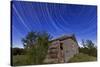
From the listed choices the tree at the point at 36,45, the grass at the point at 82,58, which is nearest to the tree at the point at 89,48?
the grass at the point at 82,58

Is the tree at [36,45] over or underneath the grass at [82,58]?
over

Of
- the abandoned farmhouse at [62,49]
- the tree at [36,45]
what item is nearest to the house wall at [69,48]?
the abandoned farmhouse at [62,49]

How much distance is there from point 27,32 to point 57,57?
0.47m

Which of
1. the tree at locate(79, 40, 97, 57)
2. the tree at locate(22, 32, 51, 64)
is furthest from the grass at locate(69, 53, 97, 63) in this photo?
the tree at locate(22, 32, 51, 64)

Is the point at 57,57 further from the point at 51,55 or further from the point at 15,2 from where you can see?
the point at 15,2

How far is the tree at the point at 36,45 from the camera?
2402 mm

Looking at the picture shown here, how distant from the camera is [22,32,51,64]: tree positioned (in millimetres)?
2402

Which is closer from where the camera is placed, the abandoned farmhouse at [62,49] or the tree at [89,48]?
the abandoned farmhouse at [62,49]

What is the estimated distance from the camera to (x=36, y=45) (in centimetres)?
243

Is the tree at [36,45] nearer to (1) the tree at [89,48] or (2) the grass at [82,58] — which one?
(2) the grass at [82,58]

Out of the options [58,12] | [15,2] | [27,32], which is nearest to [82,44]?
[58,12]

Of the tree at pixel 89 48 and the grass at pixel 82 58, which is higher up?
the tree at pixel 89 48

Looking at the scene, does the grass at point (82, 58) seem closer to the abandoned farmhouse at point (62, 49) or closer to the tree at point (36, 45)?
the abandoned farmhouse at point (62, 49)

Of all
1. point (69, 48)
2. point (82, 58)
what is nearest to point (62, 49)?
point (69, 48)
